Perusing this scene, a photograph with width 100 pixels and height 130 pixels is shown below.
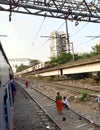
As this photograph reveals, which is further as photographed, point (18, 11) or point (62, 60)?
point (62, 60)

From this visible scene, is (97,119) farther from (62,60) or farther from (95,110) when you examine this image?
(62,60)

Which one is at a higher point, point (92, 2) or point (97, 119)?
point (92, 2)

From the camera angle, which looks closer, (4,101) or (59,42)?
(4,101)

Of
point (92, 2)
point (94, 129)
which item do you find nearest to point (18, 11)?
point (92, 2)

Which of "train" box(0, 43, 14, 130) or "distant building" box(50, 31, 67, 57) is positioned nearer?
"train" box(0, 43, 14, 130)

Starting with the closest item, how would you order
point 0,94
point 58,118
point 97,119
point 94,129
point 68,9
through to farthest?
point 0,94, point 94,129, point 97,119, point 58,118, point 68,9

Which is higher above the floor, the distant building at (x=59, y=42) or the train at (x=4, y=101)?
the distant building at (x=59, y=42)

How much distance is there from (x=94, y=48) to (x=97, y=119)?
74137 mm

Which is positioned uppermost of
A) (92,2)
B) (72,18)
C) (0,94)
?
(92,2)

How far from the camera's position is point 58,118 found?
610 inches

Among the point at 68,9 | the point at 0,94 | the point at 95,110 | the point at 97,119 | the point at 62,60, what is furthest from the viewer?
the point at 62,60

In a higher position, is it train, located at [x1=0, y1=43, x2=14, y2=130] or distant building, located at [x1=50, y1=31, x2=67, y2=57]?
distant building, located at [x1=50, y1=31, x2=67, y2=57]

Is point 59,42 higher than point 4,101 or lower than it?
higher

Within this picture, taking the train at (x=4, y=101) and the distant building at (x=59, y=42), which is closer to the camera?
the train at (x=4, y=101)
